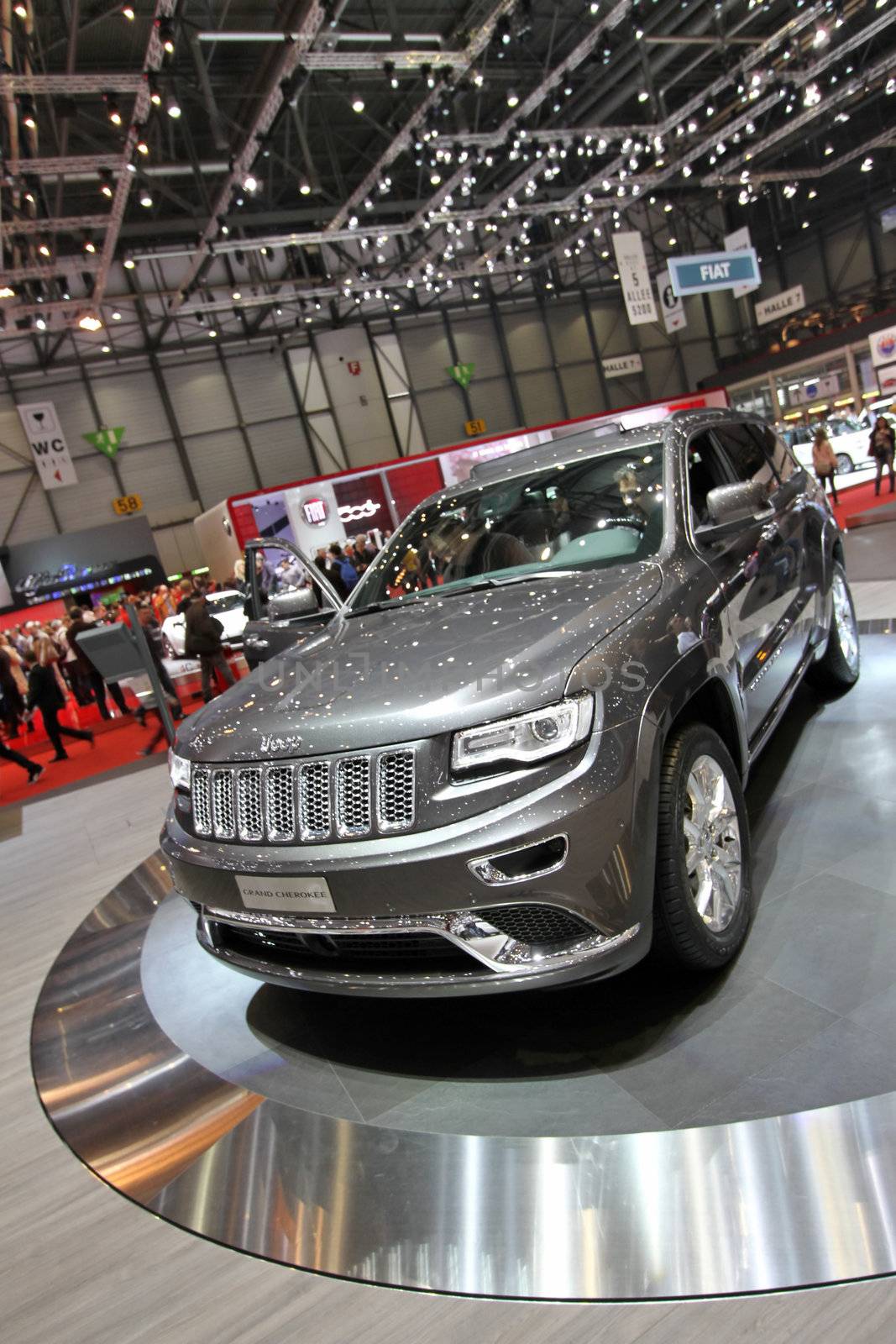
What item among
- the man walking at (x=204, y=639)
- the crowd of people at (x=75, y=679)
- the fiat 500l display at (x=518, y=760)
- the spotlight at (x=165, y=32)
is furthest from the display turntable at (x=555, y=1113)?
the spotlight at (x=165, y=32)

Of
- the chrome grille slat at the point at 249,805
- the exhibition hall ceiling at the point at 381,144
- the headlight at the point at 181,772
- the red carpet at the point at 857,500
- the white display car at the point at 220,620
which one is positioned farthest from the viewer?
the white display car at the point at 220,620

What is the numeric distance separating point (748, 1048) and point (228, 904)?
144 cm

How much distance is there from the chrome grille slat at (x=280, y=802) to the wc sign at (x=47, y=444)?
70.4 feet

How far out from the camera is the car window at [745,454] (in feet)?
11.9

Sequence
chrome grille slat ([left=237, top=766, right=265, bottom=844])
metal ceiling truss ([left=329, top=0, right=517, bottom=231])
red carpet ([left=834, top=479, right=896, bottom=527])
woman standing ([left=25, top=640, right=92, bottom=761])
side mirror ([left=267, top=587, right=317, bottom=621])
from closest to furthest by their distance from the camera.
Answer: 1. chrome grille slat ([left=237, top=766, right=265, bottom=844])
2. side mirror ([left=267, top=587, right=317, bottom=621])
3. woman standing ([left=25, top=640, right=92, bottom=761])
4. metal ceiling truss ([left=329, top=0, right=517, bottom=231])
5. red carpet ([left=834, top=479, right=896, bottom=527])

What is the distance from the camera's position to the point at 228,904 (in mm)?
2453

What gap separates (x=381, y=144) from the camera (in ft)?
66.6

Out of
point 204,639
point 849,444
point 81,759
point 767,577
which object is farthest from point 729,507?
point 849,444

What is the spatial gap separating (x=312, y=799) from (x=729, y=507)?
64.2 inches

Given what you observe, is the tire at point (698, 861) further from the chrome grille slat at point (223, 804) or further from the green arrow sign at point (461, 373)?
the green arrow sign at point (461, 373)

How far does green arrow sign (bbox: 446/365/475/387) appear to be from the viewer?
91.8 ft

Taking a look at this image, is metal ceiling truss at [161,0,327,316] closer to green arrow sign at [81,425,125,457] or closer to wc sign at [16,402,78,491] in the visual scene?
wc sign at [16,402,78,491]

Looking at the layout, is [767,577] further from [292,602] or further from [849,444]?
[849,444]

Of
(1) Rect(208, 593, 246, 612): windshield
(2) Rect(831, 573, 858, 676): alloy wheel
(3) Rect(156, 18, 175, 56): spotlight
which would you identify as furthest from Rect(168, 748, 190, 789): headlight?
(1) Rect(208, 593, 246, 612): windshield
